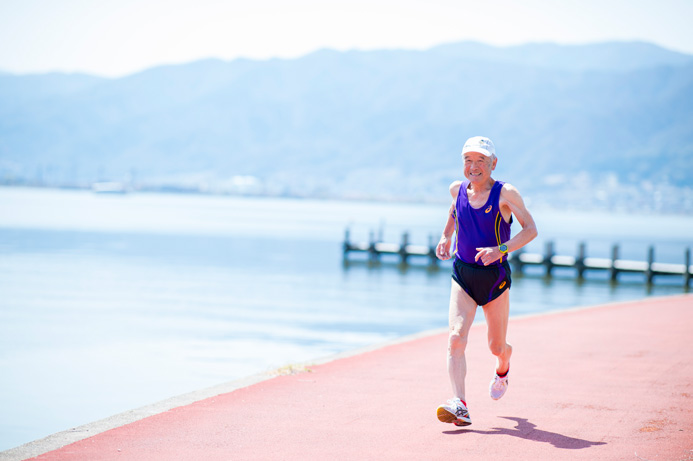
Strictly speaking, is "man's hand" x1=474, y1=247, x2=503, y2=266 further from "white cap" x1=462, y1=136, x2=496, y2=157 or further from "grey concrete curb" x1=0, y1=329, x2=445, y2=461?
"grey concrete curb" x1=0, y1=329, x2=445, y2=461

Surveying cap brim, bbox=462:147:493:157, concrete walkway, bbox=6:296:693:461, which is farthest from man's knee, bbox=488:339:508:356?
cap brim, bbox=462:147:493:157

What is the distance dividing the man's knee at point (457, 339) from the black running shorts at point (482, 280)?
0.27 meters

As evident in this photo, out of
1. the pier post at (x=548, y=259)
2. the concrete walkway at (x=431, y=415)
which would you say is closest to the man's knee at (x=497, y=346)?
the concrete walkway at (x=431, y=415)

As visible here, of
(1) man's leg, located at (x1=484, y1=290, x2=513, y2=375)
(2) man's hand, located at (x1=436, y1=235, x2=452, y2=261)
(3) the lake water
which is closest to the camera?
(1) man's leg, located at (x1=484, y1=290, x2=513, y2=375)

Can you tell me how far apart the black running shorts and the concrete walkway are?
3.36 ft

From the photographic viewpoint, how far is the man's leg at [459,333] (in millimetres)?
7039

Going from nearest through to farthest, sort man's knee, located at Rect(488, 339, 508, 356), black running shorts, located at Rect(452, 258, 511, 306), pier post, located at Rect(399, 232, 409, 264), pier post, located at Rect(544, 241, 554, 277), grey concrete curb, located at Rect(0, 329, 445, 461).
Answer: grey concrete curb, located at Rect(0, 329, 445, 461), black running shorts, located at Rect(452, 258, 511, 306), man's knee, located at Rect(488, 339, 508, 356), pier post, located at Rect(544, 241, 554, 277), pier post, located at Rect(399, 232, 409, 264)

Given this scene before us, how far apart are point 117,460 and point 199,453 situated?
1.79 feet

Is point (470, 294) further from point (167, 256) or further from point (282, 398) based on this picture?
point (167, 256)

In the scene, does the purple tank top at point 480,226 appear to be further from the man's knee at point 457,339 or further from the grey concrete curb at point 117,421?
the grey concrete curb at point 117,421

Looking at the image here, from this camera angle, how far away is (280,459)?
20.3 feet

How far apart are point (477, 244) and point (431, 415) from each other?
1.57 meters

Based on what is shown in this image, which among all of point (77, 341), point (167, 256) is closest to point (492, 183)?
point (77, 341)

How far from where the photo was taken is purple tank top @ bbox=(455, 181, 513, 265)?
700 cm
